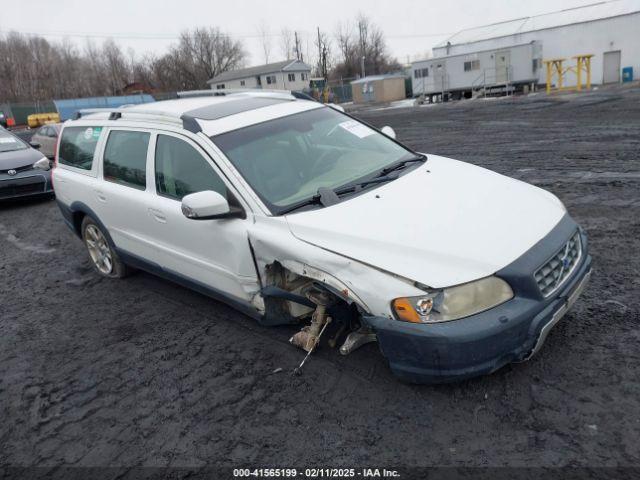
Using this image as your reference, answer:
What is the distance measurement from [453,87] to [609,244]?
32.3 metres

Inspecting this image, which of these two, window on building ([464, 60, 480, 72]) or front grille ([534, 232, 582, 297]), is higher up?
window on building ([464, 60, 480, 72])

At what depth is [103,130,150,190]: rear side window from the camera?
4.29m

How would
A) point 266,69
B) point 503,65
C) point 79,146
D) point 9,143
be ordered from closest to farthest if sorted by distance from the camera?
Result: 1. point 79,146
2. point 9,143
3. point 503,65
4. point 266,69

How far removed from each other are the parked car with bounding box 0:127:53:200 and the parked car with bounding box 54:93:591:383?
566 centimetres

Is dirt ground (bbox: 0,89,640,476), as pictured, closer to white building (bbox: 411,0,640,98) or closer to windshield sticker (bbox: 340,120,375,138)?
windshield sticker (bbox: 340,120,375,138)

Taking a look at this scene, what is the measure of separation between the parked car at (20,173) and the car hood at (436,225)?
8043 mm

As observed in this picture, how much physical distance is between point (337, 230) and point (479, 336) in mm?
996

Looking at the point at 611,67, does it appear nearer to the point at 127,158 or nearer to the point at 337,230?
the point at 127,158

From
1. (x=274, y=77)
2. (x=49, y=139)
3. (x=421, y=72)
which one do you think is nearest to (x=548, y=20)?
(x=421, y=72)

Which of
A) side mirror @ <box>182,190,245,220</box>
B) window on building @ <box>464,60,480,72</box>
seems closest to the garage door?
window on building @ <box>464,60,480,72</box>

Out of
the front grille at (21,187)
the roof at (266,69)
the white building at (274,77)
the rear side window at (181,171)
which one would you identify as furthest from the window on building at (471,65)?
the roof at (266,69)

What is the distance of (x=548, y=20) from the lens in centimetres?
4128

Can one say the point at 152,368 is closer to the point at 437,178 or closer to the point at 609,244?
the point at 437,178

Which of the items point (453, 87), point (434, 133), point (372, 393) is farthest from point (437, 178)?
point (453, 87)
